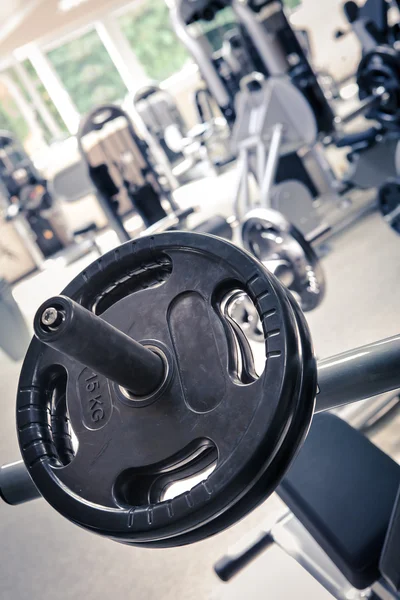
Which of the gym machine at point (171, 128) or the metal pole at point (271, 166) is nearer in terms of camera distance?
the metal pole at point (271, 166)

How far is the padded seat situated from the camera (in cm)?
92

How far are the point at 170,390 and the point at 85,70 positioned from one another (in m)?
8.91

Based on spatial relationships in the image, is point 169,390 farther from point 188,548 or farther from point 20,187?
point 20,187

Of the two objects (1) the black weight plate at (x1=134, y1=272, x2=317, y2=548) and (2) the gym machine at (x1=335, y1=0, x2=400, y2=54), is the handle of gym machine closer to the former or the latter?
(1) the black weight plate at (x1=134, y1=272, x2=317, y2=548)

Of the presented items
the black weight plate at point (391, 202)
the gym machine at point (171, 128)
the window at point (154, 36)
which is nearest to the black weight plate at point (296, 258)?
the black weight plate at point (391, 202)

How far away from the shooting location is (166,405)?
0.56 meters

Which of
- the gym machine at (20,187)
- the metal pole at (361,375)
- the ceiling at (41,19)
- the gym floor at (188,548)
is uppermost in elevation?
the ceiling at (41,19)

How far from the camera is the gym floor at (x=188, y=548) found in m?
1.44

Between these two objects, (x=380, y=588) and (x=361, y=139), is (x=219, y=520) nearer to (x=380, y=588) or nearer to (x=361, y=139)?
(x=380, y=588)

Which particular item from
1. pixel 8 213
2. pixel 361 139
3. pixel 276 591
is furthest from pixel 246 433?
pixel 8 213

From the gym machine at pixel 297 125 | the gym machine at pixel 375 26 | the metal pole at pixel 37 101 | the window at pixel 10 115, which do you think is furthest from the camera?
the metal pole at pixel 37 101

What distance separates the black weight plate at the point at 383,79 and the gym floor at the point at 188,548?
0.72 metres

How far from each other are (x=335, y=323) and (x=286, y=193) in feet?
3.88

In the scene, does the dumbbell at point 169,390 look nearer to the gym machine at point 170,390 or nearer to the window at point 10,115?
the gym machine at point 170,390
